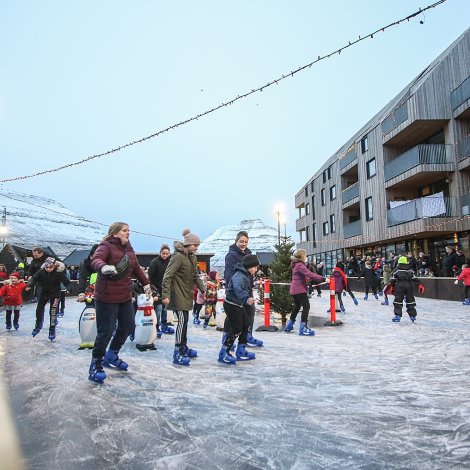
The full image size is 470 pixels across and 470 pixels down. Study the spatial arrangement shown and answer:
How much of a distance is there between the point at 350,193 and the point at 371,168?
11.5 ft

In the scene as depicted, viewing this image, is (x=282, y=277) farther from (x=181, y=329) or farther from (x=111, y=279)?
(x=111, y=279)

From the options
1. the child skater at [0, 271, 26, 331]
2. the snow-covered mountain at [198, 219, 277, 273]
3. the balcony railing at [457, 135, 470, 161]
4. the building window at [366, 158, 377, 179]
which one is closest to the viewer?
the child skater at [0, 271, 26, 331]

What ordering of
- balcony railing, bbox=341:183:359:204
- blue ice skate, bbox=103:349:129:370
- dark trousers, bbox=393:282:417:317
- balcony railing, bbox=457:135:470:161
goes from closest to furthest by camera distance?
1. blue ice skate, bbox=103:349:129:370
2. dark trousers, bbox=393:282:417:317
3. balcony railing, bbox=457:135:470:161
4. balcony railing, bbox=341:183:359:204

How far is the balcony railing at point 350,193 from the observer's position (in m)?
29.0

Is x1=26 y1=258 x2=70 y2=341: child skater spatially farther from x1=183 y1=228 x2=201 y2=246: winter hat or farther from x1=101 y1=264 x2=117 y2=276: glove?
x1=101 y1=264 x2=117 y2=276: glove

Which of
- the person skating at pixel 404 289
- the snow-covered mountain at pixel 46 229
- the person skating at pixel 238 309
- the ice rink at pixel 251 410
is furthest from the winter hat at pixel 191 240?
the snow-covered mountain at pixel 46 229

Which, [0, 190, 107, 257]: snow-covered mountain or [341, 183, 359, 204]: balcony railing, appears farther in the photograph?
[0, 190, 107, 257]: snow-covered mountain

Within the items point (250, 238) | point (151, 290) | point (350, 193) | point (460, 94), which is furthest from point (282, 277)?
point (250, 238)

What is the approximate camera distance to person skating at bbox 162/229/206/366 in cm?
482

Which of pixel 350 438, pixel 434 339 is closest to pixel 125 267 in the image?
pixel 350 438

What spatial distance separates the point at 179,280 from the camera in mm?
4934

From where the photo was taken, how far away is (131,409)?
3.18 meters

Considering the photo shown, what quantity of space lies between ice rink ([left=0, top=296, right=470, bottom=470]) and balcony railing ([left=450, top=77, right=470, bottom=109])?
1760cm

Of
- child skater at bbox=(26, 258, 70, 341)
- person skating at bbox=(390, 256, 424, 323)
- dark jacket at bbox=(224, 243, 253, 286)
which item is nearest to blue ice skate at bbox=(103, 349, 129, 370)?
dark jacket at bbox=(224, 243, 253, 286)
